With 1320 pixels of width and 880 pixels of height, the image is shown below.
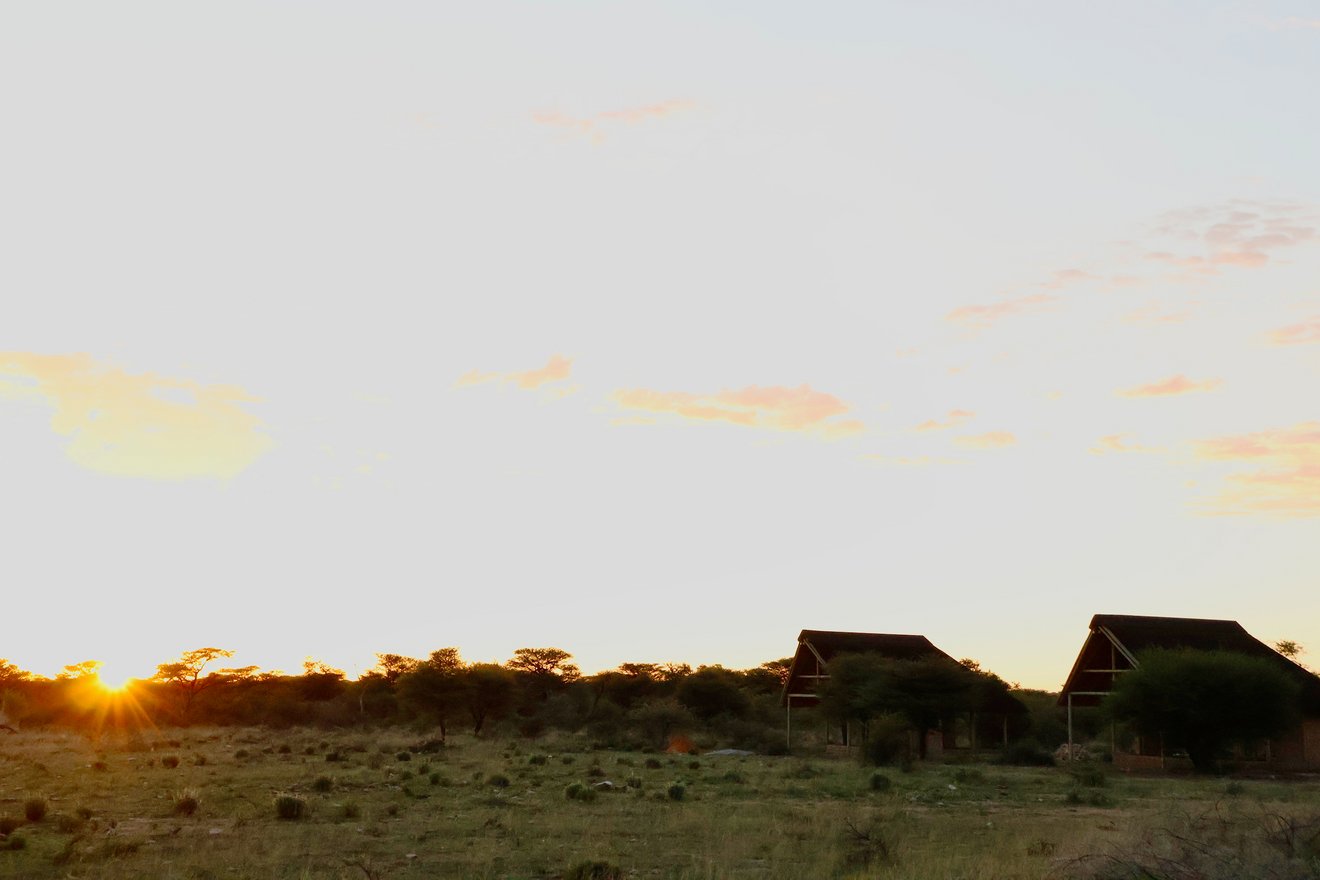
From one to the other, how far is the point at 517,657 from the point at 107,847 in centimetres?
8241

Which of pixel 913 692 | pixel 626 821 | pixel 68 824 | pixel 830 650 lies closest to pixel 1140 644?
pixel 913 692

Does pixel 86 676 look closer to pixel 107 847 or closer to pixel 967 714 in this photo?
pixel 967 714

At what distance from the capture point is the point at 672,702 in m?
67.1

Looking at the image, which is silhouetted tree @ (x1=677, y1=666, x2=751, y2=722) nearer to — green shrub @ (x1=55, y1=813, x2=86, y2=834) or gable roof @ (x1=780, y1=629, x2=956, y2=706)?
gable roof @ (x1=780, y1=629, x2=956, y2=706)

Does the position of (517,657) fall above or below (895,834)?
above

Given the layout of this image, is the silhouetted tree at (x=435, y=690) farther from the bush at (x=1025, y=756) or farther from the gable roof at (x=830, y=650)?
the bush at (x=1025, y=756)

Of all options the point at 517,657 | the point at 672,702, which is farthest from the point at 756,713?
the point at 517,657

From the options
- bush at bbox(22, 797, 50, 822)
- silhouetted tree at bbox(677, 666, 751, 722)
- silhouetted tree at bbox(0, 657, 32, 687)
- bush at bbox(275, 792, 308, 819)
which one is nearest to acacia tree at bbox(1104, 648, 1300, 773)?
bush at bbox(275, 792, 308, 819)

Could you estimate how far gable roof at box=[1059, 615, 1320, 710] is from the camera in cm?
4628

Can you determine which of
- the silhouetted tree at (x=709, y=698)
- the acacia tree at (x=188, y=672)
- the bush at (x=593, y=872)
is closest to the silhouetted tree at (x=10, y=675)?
the acacia tree at (x=188, y=672)

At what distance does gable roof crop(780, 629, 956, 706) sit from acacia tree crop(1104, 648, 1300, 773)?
13626 millimetres

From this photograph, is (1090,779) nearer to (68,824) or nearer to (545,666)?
(68,824)

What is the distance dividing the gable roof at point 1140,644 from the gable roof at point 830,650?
23.0ft

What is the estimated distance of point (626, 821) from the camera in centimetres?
2386
